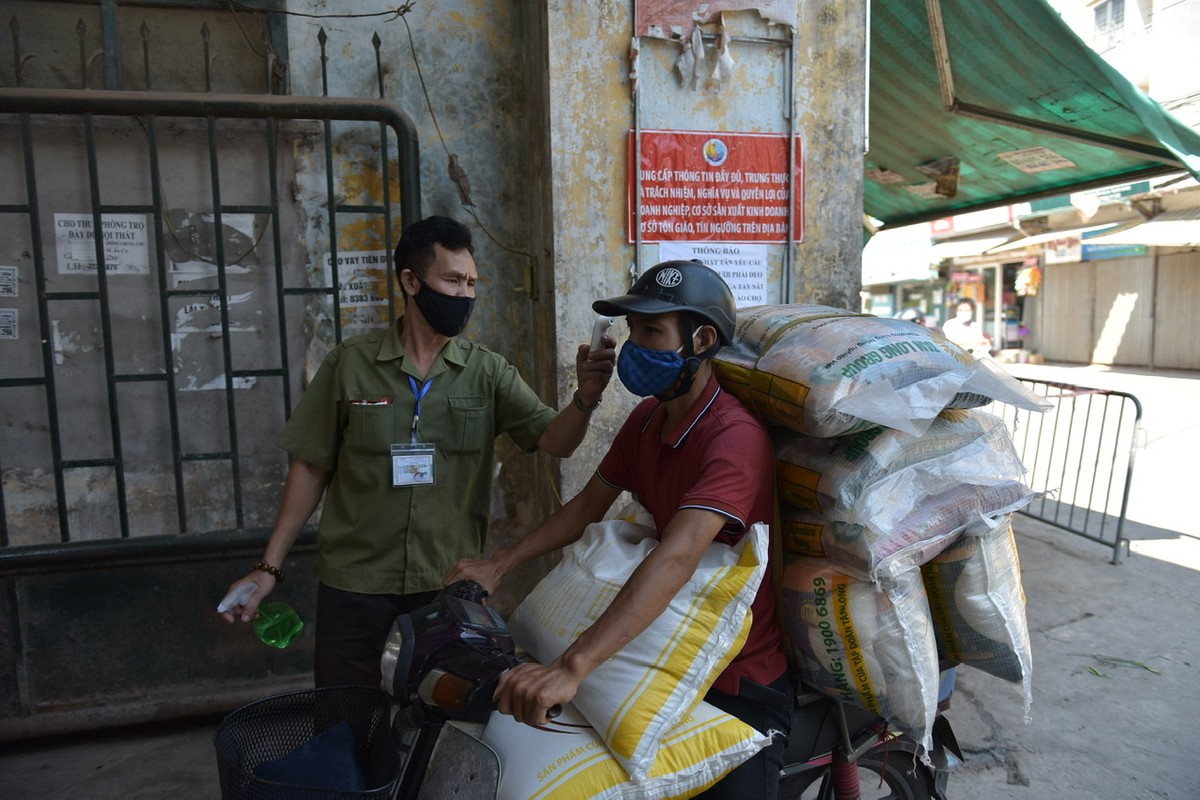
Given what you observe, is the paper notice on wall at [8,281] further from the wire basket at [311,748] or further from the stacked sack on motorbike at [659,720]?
the stacked sack on motorbike at [659,720]

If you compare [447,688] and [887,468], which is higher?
[887,468]

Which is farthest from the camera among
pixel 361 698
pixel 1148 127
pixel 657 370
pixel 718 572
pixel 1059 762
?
pixel 1148 127

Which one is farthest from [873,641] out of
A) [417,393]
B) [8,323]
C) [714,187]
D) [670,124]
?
[8,323]

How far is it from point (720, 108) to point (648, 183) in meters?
0.44

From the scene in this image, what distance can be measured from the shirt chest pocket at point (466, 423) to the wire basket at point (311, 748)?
0.97 meters

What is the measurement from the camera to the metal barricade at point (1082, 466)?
541cm

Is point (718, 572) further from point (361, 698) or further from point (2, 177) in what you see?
point (2, 177)

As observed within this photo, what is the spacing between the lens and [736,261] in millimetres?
3234

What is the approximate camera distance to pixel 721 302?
1.74 m

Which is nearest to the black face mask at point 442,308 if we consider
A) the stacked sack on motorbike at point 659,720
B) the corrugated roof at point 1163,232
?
the stacked sack on motorbike at point 659,720

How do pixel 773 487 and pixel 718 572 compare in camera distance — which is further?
pixel 773 487

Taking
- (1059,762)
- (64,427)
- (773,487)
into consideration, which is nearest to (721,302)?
(773,487)

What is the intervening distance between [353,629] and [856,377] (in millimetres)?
1601

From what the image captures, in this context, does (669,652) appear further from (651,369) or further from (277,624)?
(277,624)
